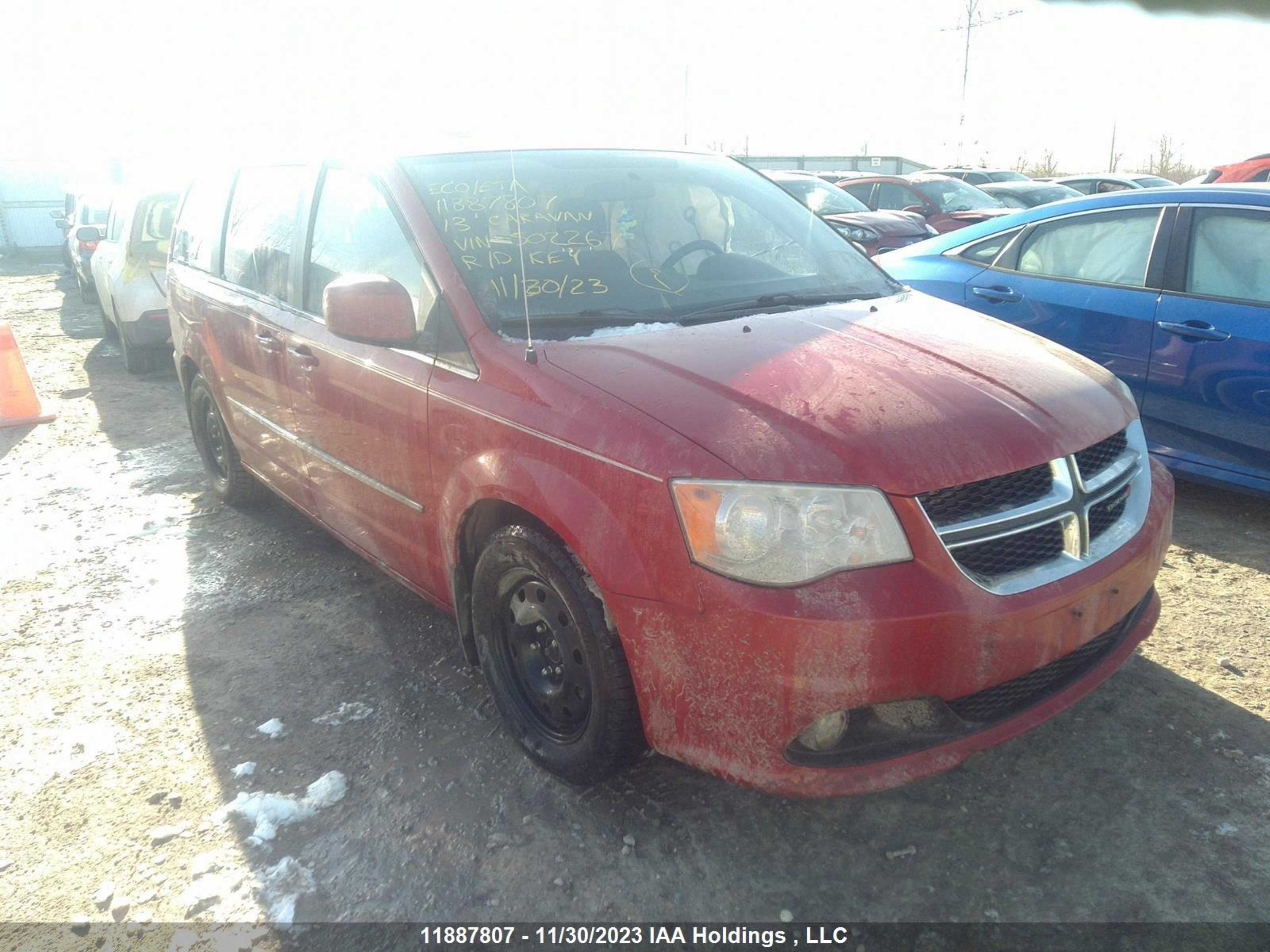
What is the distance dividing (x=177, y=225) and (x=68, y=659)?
2.69 metres

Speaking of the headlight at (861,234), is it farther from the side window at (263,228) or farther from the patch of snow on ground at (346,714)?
the patch of snow on ground at (346,714)

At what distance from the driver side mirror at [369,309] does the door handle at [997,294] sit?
10.9ft

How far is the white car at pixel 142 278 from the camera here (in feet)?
26.8

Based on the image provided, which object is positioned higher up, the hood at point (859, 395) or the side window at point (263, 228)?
the side window at point (263, 228)

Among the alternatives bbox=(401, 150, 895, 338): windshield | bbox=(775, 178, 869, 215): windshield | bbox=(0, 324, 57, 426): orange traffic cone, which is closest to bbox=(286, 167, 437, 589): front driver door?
bbox=(401, 150, 895, 338): windshield

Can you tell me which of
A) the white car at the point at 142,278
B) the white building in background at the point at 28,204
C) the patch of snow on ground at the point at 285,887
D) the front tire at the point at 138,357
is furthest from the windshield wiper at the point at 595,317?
the white building in background at the point at 28,204

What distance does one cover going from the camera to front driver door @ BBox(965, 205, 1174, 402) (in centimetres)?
429

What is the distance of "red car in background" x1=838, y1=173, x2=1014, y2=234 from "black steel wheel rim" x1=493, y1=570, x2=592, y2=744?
1076 centimetres

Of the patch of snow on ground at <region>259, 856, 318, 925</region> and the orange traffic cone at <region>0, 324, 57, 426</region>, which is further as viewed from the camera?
the orange traffic cone at <region>0, 324, 57, 426</region>

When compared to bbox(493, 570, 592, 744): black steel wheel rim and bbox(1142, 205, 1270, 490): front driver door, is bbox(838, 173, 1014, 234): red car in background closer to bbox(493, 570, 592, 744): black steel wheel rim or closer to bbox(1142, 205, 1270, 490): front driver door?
bbox(1142, 205, 1270, 490): front driver door

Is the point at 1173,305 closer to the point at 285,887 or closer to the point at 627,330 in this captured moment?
the point at 627,330

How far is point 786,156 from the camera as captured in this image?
2911 centimetres

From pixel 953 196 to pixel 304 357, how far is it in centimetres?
1145

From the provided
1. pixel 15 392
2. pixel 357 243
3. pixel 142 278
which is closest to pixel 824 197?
pixel 142 278
